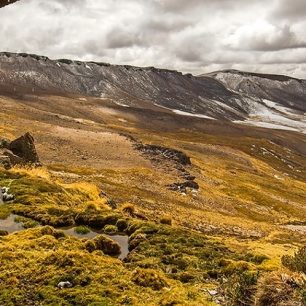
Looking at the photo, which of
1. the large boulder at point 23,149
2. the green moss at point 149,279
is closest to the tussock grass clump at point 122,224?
the green moss at point 149,279

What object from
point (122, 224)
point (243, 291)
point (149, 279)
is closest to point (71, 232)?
point (122, 224)

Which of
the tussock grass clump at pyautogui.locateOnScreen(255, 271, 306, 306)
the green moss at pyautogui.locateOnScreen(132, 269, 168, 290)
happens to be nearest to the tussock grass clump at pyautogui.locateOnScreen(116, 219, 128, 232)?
the green moss at pyautogui.locateOnScreen(132, 269, 168, 290)

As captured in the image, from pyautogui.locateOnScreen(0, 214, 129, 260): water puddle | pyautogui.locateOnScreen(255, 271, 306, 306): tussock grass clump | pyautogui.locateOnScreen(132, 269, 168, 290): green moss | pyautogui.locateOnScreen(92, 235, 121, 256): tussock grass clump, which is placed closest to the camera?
pyautogui.locateOnScreen(255, 271, 306, 306): tussock grass clump

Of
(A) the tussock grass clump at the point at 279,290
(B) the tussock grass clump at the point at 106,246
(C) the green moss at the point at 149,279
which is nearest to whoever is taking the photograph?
(A) the tussock grass clump at the point at 279,290

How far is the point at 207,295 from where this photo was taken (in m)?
18.5

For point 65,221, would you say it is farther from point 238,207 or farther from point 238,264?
point 238,207

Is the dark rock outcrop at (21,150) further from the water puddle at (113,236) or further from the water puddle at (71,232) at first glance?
the water puddle at (113,236)

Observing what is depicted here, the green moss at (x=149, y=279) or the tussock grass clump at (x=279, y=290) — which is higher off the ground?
the tussock grass clump at (x=279, y=290)

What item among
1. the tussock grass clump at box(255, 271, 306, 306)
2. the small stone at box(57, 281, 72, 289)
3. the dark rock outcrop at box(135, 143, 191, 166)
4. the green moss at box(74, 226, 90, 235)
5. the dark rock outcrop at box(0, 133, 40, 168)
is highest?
the dark rock outcrop at box(0, 133, 40, 168)

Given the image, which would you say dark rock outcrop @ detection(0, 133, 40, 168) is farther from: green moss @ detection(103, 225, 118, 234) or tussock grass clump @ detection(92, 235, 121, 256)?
tussock grass clump @ detection(92, 235, 121, 256)

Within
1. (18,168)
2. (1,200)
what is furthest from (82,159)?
(1,200)

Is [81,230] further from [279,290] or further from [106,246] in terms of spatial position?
[279,290]

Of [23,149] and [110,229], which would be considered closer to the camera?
[110,229]

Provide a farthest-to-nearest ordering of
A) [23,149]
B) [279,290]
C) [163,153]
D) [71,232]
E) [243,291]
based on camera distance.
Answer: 1. [163,153]
2. [23,149]
3. [71,232]
4. [243,291]
5. [279,290]
